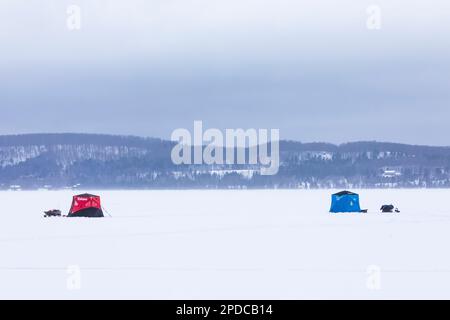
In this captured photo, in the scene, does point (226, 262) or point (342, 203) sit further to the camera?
point (342, 203)

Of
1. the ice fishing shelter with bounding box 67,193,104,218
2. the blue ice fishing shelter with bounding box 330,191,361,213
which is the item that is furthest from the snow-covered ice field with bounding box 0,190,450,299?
the blue ice fishing shelter with bounding box 330,191,361,213

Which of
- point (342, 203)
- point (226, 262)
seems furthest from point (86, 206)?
point (226, 262)

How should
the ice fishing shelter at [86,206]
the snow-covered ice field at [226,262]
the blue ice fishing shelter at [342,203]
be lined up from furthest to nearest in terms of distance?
the blue ice fishing shelter at [342,203], the ice fishing shelter at [86,206], the snow-covered ice field at [226,262]

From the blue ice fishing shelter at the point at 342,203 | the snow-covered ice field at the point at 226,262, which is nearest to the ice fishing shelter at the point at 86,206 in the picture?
the snow-covered ice field at the point at 226,262

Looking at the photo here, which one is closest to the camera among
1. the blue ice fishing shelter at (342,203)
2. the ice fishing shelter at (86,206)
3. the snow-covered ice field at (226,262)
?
the snow-covered ice field at (226,262)

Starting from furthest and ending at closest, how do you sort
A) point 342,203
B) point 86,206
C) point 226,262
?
point 342,203 < point 86,206 < point 226,262

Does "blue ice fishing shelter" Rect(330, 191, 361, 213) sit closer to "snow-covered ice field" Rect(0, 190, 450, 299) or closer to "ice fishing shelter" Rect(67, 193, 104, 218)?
"ice fishing shelter" Rect(67, 193, 104, 218)

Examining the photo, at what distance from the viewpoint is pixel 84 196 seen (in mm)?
33250

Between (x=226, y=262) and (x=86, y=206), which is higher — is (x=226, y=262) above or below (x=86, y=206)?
below

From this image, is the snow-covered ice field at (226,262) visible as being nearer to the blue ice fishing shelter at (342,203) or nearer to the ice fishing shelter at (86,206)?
the ice fishing shelter at (86,206)

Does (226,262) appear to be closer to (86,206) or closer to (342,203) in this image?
(86,206)

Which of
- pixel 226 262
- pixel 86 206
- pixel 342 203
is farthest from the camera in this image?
pixel 342 203
